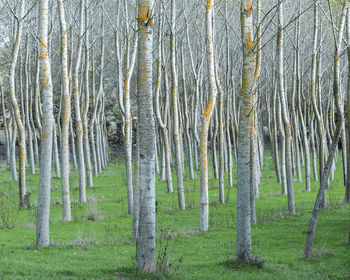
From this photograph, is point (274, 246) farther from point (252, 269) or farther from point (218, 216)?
point (218, 216)

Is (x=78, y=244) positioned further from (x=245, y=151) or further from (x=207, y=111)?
(x=207, y=111)

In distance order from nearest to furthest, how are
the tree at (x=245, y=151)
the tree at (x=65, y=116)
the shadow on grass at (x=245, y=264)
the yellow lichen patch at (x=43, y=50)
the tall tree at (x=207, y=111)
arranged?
the shadow on grass at (x=245, y=264), the tree at (x=245, y=151), the yellow lichen patch at (x=43, y=50), the tall tree at (x=207, y=111), the tree at (x=65, y=116)

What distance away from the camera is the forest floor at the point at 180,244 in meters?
7.96

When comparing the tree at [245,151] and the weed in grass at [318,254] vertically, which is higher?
the tree at [245,151]

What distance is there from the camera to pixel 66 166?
15055 mm

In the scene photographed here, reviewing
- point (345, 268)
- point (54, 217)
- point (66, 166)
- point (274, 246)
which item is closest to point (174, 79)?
point (66, 166)

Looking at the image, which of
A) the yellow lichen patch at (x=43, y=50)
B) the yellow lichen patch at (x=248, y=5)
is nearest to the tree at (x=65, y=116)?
the yellow lichen patch at (x=43, y=50)

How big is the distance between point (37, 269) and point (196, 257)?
3707 mm

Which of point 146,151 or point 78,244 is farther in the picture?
point 78,244

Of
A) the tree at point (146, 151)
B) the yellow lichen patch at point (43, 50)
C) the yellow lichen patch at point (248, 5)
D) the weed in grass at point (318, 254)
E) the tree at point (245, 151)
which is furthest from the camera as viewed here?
the yellow lichen patch at point (43, 50)

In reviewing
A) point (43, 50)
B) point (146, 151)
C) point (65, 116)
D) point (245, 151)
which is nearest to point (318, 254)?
point (245, 151)

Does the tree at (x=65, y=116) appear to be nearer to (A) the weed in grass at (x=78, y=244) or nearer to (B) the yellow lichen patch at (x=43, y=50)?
(B) the yellow lichen patch at (x=43, y=50)

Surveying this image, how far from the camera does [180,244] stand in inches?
463

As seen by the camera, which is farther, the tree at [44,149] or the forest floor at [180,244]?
the tree at [44,149]
